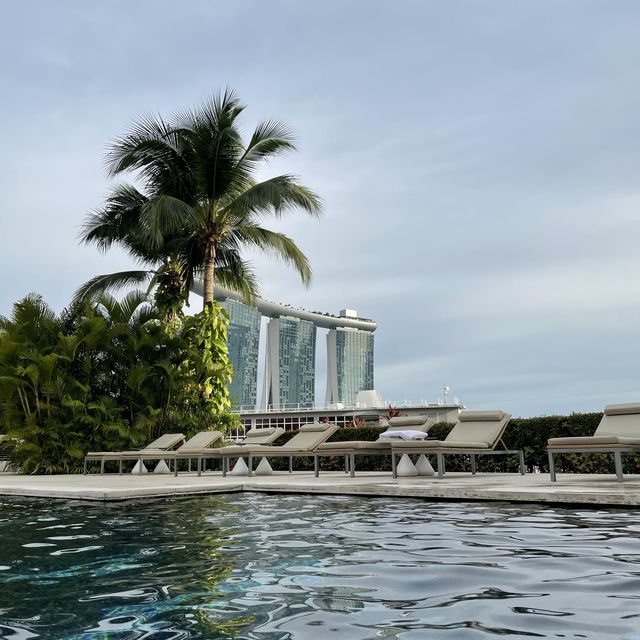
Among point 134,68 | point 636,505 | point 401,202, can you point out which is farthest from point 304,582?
point 401,202

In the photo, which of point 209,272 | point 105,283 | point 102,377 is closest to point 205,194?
point 209,272

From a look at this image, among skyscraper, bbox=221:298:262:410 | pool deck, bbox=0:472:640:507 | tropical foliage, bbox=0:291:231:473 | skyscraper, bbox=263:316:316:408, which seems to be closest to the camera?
pool deck, bbox=0:472:640:507

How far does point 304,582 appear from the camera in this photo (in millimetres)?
3166

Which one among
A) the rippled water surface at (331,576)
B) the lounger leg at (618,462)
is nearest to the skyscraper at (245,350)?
the lounger leg at (618,462)

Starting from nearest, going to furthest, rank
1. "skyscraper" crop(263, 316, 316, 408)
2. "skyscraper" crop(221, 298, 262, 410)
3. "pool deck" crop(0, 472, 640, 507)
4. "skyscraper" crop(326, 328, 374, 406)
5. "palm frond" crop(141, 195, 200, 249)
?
"pool deck" crop(0, 472, 640, 507), "palm frond" crop(141, 195, 200, 249), "skyscraper" crop(221, 298, 262, 410), "skyscraper" crop(326, 328, 374, 406), "skyscraper" crop(263, 316, 316, 408)

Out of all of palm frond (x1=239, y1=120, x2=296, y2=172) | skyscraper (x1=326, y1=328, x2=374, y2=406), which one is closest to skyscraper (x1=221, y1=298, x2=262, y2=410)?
skyscraper (x1=326, y1=328, x2=374, y2=406)

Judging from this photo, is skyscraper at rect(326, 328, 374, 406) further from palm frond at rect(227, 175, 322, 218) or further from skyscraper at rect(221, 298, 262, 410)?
palm frond at rect(227, 175, 322, 218)

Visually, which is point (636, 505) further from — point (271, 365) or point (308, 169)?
point (271, 365)

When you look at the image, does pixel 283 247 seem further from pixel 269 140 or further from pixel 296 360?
pixel 296 360

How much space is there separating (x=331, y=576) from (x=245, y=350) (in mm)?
114419

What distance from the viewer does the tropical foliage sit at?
15.6 metres

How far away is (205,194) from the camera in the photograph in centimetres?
1681

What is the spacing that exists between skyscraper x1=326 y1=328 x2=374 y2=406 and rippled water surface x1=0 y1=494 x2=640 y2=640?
357ft

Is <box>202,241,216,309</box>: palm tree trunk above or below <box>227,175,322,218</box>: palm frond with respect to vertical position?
below
